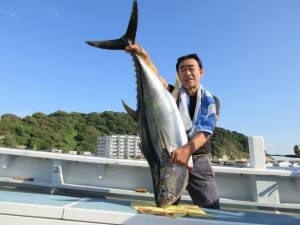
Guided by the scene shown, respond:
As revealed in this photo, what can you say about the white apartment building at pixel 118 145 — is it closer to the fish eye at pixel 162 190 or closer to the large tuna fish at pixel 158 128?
the large tuna fish at pixel 158 128

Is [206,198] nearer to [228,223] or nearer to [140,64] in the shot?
[228,223]

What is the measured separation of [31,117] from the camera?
81188mm

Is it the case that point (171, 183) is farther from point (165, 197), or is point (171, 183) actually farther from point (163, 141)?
point (163, 141)

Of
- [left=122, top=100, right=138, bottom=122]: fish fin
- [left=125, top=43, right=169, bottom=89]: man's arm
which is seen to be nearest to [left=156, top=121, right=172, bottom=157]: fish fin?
[left=122, top=100, right=138, bottom=122]: fish fin

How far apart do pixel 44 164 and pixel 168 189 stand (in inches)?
158

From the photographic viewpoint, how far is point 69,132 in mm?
81062

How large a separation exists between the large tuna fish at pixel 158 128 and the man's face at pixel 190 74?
23cm

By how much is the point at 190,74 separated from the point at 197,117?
15.6 inches

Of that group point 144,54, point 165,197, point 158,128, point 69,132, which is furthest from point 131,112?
point 69,132

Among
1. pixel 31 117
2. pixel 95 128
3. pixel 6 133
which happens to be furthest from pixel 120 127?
pixel 6 133

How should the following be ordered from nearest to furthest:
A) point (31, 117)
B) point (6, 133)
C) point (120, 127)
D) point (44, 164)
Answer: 1. point (44, 164)
2. point (6, 133)
3. point (31, 117)
4. point (120, 127)

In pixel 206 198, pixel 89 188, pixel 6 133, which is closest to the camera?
pixel 206 198

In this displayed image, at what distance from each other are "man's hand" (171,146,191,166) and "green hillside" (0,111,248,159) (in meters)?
64.7

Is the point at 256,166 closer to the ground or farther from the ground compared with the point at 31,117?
closer to the ground
